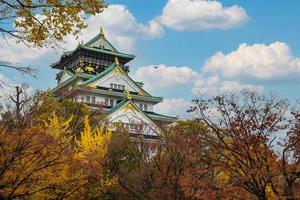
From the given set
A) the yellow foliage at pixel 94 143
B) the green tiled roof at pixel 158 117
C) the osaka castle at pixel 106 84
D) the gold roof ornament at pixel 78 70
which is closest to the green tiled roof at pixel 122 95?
the osaka castle at pixel 106 84

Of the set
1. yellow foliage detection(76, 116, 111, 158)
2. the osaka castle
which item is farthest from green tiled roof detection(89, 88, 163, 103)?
yellow foliage detection(76, 116, 111, 158)

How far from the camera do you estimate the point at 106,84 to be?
48.7 meters

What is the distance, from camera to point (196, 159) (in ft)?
65.1

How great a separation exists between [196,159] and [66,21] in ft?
41.8

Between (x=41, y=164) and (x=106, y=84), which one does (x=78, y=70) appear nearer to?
(x=106, y=84)

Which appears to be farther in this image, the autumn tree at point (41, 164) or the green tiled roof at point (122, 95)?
the green tiled roof at point (122, 95)

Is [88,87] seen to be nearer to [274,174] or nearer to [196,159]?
[196,159]

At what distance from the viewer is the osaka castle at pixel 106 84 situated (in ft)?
142

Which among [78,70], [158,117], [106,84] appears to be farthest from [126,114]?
[78,70]

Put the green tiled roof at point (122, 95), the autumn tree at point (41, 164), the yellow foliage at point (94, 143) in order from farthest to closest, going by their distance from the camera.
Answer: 1. the green tiled roof at point (122, 95)
2. the yellow foliage at point (94, 143)
3. the autumn tree at point (41, 164)

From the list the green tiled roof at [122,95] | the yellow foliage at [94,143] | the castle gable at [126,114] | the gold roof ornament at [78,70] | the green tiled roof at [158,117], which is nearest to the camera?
the yellow foliage at [94,143]

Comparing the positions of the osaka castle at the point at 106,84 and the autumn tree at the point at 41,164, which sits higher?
the osaka castle at the point at 106,84

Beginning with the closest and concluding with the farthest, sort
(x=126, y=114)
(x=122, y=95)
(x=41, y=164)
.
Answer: (x=41, y=164), (x=126, y=114), (x=122, y=95)

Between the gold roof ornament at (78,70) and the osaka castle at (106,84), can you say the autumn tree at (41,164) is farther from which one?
the gold roof ornament at (78,70)
